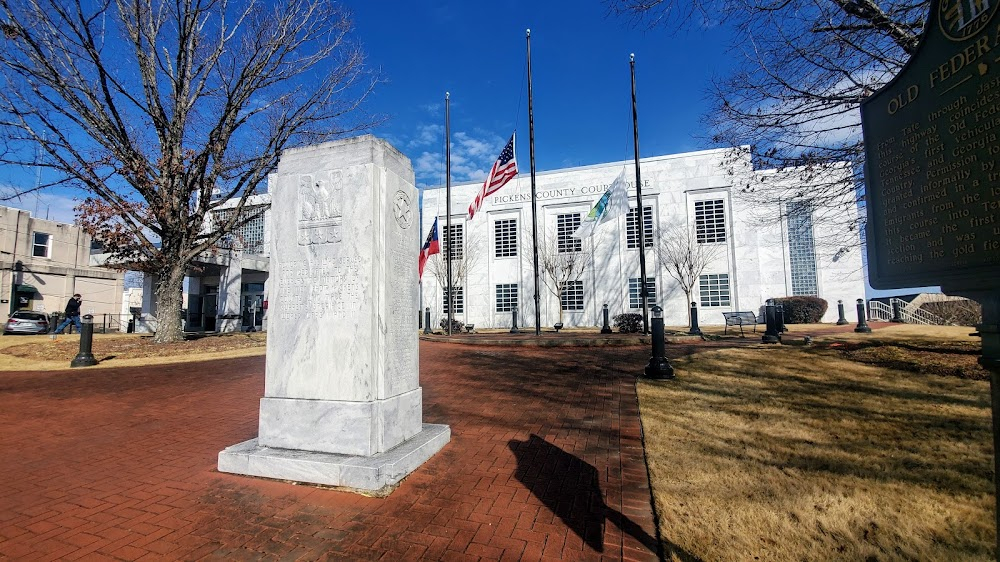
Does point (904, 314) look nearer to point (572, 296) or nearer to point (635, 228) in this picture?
point (635, 228)

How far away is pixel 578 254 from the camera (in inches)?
1102

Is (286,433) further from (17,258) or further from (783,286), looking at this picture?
(17,258)

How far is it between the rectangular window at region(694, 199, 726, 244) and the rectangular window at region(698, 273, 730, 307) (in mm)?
2130

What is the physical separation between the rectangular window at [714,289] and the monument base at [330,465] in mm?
24925

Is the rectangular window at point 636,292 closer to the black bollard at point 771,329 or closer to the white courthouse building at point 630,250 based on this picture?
the white courthouse building at point 630,250

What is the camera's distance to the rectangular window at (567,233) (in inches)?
1110

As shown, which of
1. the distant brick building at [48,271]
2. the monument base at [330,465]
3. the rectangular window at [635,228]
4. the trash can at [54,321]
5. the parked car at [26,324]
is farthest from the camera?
the distant brick building at [48,271]

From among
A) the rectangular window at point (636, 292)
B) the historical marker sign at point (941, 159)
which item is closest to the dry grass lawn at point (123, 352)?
the historical marker sign at point (941, 159)

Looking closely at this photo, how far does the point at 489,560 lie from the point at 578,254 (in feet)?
85.8

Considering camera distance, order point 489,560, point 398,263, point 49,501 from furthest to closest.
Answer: point 398,263 < point 49,501 < point 489,560

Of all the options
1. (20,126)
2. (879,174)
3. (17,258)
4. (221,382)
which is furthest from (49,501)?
(17,258)

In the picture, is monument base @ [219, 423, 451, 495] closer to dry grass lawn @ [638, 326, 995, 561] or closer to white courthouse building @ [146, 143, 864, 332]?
dry grass lawn @ [638, 326, 995, 561]

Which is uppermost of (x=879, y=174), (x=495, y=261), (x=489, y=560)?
(x=495, y=261)

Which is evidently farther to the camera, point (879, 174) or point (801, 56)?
point (801, 56)
